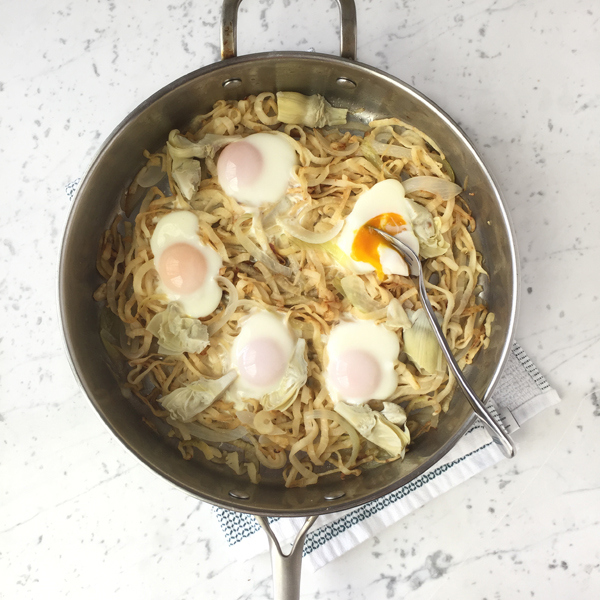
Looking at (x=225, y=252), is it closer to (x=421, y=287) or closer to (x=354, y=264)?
(x=354, y=264)

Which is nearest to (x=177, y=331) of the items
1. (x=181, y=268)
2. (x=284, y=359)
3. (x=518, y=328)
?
(x=181, y=268)

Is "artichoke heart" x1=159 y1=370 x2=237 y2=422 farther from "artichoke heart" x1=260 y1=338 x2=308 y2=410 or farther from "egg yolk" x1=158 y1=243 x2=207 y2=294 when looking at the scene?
"egg yolk" x1=158 y1=243 x2=207 y2=294

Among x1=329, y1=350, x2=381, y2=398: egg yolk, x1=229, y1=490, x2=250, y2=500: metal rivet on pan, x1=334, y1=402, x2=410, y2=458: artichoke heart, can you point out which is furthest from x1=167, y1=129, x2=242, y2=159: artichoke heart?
x1=229, y1=490, x2=250, y2=500: metal rivet on pan

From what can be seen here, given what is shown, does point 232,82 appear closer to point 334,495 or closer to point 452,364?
point 452,364

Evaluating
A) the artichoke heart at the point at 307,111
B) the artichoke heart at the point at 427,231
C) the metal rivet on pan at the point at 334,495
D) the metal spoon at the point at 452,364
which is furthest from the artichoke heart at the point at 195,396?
the artichoke heart at the point at 307,111

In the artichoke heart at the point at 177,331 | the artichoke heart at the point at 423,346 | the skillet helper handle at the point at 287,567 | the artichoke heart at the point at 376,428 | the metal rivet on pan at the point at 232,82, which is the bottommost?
the skillet helper handle at the point at 287,567

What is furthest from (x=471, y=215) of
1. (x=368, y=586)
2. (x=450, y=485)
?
(x=368, y=586)

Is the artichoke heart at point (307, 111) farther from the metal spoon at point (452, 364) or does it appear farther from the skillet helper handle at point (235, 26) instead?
the metal spoon at point (452, 364)
